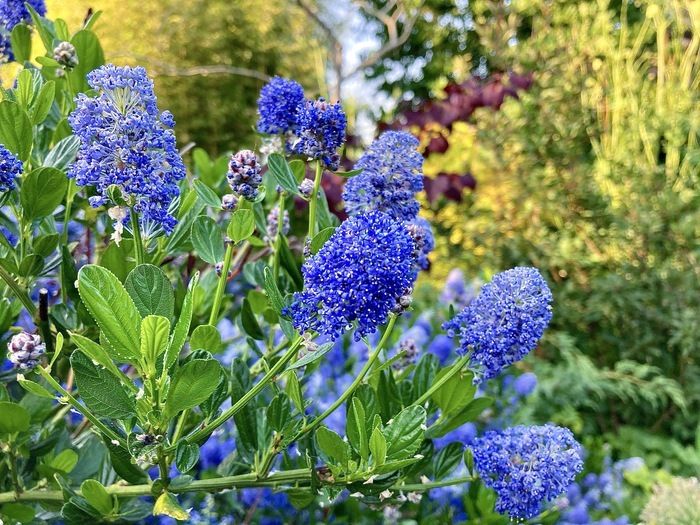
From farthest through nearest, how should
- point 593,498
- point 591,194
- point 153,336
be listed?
1. point 591,194
2. point 593,498
3. point 153,336

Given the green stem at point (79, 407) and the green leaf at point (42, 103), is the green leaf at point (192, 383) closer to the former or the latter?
the green stem at point (79, 407)

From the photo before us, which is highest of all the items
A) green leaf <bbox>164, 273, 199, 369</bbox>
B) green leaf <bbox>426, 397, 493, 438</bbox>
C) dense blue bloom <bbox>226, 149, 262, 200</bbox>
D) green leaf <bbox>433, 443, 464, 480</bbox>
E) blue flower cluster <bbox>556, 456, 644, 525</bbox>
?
dense blue bloom <bbox>226, 149, 262, 200</bbox>

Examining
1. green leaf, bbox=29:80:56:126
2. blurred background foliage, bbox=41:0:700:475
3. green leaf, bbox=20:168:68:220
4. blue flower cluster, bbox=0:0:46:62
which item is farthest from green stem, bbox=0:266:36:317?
blurred background foliage, bbox=41:0:700:475

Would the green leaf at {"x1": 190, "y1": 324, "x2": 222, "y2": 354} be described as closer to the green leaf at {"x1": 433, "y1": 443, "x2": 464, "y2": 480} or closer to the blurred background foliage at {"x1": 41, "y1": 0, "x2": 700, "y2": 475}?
the green leaf at {"x1": 433, "y1": 443, "x2": 464, "y2": 480}

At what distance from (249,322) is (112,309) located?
0.27m

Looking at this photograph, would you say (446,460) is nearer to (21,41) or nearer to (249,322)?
(249,322)

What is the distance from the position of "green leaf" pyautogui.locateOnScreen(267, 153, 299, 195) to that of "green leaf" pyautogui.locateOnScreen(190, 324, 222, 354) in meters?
0.19

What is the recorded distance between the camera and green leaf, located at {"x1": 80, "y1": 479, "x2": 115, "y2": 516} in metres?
0.62

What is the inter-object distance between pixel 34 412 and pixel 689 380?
2.91 m

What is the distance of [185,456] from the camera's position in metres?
0.58

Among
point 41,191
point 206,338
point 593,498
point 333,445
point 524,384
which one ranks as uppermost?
point 41,191

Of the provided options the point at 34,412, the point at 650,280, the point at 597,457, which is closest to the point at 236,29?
the point at 650,280

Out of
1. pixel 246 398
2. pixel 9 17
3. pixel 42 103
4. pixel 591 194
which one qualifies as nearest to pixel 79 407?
pixel 246 398

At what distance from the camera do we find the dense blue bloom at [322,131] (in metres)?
0.71
